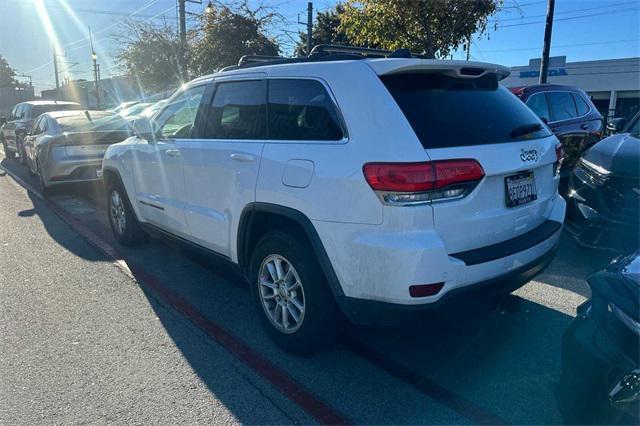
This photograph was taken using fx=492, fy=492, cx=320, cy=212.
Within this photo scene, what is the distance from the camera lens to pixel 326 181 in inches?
110

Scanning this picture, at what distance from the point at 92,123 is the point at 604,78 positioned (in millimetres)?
38636

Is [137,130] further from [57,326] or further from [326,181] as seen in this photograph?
[326,181]

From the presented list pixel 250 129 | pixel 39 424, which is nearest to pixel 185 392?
pixel 39 424

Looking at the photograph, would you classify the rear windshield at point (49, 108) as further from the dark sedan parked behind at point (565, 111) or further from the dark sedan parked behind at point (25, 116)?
the dark sedan parked behind at point (565, 111)

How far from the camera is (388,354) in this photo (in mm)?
3332

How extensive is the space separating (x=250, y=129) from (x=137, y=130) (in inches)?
76.8

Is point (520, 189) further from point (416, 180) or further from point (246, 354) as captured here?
point (246, 354)

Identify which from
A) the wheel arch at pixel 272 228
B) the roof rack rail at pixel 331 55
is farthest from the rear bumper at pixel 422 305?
the roof rack rail at pixel 331 55

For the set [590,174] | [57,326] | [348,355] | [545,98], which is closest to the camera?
[348,355]

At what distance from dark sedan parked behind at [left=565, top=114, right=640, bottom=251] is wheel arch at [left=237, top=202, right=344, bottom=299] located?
2.78 meters

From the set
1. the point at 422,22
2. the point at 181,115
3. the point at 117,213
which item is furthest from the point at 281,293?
the point at 422,22

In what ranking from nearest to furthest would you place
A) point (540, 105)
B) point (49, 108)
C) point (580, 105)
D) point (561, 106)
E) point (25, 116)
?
point (540, 105) → point (561, 106) → point (580, 105) → point (49, 108) → point (25, 116)

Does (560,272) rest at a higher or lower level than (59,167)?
lower

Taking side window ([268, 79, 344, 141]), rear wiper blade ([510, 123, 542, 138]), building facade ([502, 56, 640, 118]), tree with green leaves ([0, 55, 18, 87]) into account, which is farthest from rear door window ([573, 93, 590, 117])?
tree with green leaves ([0, 55, 18, 87])
